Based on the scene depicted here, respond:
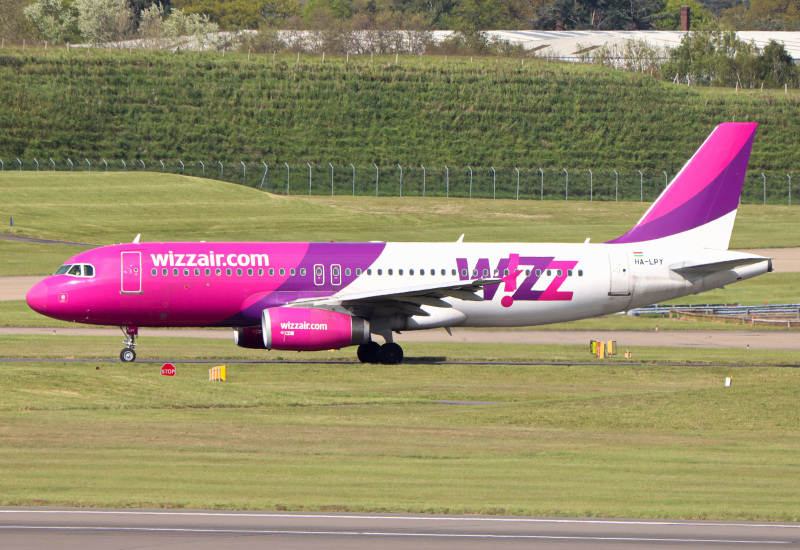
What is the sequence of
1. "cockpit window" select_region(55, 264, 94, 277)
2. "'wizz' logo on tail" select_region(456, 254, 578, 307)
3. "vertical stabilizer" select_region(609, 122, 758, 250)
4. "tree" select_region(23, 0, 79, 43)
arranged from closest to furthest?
1. "cockpit window" select_region(55, 264, 94, 277)
2. "'wizz' logo on tail" select_region(456, 254, 578, 307)
3. "vertical stabilizer" select_region(609, 122, 758, 250)
4. "tree" select_region(23, 0, 79, 43)

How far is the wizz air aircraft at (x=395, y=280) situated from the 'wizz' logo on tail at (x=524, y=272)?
0.03 metres

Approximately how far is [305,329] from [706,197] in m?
16.4

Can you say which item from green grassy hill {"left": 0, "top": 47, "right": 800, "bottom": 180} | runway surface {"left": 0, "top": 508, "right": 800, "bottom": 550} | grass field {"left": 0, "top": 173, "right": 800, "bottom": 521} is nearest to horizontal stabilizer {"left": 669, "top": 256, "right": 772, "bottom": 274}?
grass field {"left": 0, "top": 173, "right": 800, "bottom": 521}

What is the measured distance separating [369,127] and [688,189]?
276 ft

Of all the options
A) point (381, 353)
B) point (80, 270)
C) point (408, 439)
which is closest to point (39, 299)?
point (80, 270)

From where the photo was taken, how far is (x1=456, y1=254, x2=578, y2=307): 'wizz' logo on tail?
131 feet

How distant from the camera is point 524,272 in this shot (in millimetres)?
40344

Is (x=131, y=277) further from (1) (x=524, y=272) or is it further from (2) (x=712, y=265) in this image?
(2) (x=712, y=265)

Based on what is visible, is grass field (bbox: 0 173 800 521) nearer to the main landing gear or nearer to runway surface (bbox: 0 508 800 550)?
runway surface (bbox: 0 508 800 550)

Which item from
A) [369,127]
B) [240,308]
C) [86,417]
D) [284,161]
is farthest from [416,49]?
[86,417]

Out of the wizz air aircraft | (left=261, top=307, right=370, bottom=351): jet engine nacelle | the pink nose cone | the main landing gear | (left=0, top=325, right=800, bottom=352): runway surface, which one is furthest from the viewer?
(left=0, top=325, right=800, bottom=352): runway surface

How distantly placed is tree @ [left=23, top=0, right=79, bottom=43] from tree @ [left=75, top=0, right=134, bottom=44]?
1398mm

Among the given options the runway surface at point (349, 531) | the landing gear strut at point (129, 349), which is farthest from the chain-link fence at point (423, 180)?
the runway surface at point (349, 531)

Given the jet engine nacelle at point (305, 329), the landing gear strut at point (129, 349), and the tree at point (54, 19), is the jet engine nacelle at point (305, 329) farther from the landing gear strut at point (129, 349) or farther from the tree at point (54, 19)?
Answer: the tree at point (54, 19)
